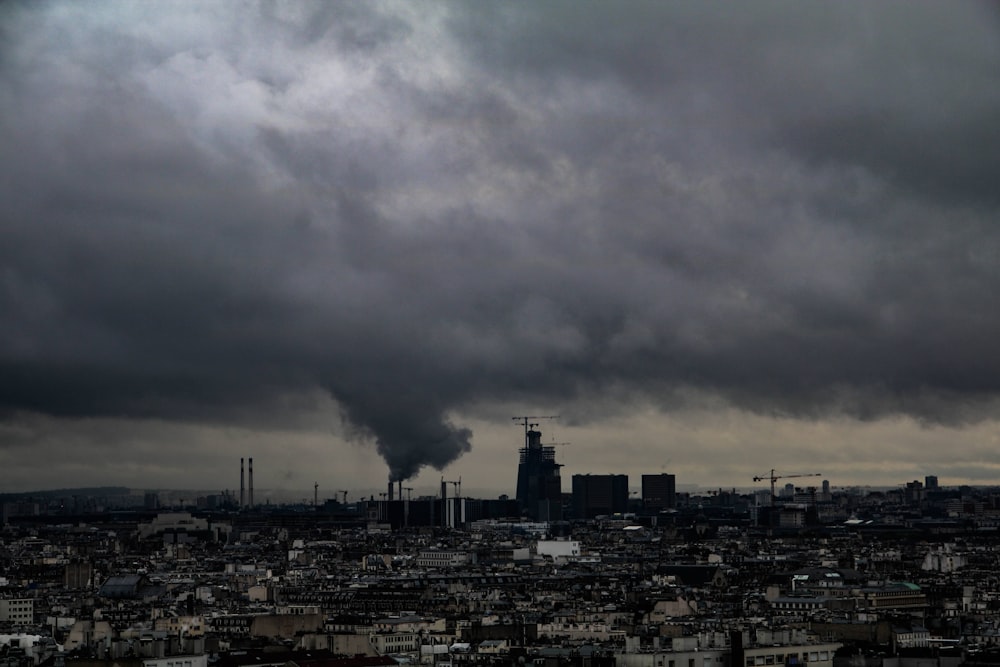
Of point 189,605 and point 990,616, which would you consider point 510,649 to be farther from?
point 189,605

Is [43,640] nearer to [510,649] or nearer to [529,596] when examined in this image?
[510,649]

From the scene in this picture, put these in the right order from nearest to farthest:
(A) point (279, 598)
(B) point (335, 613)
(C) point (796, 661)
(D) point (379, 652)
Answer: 1. (C) point (796, 661)
2. (D) point (379, 652)
3. (B) point (335, 613)
4. (A) point (279, 598)

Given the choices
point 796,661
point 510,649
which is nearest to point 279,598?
point 510,649

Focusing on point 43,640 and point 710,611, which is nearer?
point 43,640

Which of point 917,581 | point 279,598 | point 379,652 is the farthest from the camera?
point 917,581

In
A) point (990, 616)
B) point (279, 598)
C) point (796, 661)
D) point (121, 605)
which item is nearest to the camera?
point (796, 661)

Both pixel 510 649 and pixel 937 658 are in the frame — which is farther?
pixel 510 649

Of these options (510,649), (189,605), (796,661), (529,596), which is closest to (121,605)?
(189,605)

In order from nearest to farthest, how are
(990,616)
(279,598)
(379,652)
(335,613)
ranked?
(379,652), (990,616), (335,613), (279,598)
